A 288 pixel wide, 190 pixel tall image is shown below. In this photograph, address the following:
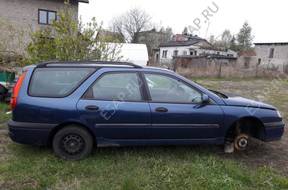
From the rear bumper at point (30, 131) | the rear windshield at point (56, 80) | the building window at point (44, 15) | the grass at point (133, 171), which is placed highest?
the building window at point (44, 15)

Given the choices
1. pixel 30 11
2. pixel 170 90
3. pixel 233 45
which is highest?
pixel 233 45

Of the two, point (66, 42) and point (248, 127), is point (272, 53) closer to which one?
point (66, 42)

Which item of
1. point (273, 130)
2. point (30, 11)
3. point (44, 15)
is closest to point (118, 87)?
point (273, 130)

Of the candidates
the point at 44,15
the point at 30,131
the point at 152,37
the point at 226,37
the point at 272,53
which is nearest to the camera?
the point at 30,131

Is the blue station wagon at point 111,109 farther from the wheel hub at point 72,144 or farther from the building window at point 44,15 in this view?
the building window at point 44,15

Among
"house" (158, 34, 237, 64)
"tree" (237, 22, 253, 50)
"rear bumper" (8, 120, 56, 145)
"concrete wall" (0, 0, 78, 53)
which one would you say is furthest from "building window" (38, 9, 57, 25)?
"tree" (237, 22, 253, 50)

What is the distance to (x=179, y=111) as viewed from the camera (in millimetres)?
4098

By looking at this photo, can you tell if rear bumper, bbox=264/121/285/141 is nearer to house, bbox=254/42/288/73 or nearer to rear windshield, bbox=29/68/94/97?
rear windshield, bbox=29/68/94/97

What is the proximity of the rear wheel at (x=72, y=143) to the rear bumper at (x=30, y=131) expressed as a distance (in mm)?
172

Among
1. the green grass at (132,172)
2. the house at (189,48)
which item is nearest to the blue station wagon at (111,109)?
the green grass at (132,172)

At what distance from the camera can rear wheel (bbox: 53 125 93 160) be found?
4.00 meters

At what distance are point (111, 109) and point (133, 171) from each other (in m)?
0.96

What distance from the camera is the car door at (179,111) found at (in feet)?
13.4

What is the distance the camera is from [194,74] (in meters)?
21.2
